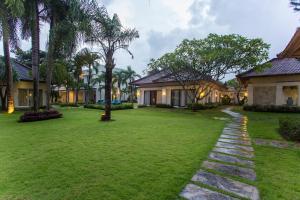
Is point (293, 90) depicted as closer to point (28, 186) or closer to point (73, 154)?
point (73, 154)

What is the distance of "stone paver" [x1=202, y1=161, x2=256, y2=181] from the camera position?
3.76m

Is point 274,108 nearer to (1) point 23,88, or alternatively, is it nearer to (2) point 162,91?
(2) point 162,91

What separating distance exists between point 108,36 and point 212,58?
7.74m

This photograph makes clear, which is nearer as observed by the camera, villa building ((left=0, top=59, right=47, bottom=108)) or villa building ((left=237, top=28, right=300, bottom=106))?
villa building ((left=237, top=28, right=300, bottom=106))

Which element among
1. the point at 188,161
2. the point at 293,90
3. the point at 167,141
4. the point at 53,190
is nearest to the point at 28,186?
the point at 53,190

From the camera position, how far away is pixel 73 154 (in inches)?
190

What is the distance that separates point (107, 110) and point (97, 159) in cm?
718

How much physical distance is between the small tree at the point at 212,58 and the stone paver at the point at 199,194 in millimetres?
12636

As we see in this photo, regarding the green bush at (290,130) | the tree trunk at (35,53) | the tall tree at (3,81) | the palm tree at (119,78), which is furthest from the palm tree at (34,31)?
the palm tree at (119,78)

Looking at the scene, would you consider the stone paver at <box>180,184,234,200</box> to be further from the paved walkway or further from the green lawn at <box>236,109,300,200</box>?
the green lawn at <box>236,109,300,200</box>

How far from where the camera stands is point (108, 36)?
11.0 m

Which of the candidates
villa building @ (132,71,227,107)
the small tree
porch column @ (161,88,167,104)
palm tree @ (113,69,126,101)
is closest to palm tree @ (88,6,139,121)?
the small tree

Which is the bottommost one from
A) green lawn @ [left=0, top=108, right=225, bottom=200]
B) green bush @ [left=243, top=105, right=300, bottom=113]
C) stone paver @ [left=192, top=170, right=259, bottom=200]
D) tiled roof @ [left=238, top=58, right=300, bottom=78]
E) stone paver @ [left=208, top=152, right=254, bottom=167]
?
stone paver @ [left=192, top=170, right=259, bottom=200]

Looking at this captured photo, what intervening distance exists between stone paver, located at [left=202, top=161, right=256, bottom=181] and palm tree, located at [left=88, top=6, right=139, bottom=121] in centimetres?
798
